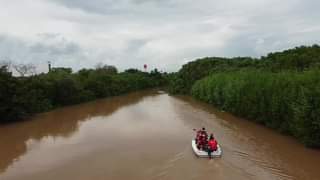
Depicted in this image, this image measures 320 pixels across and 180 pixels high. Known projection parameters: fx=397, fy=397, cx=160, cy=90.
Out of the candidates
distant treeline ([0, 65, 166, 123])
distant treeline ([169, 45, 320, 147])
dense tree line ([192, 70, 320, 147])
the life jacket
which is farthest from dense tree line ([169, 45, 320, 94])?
the life jacket

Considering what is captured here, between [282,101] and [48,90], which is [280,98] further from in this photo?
[48,90]

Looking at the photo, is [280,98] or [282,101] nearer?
[282,101]

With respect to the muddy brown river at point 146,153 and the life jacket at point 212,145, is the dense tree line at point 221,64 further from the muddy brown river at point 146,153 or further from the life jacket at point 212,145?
the life jacket at point 212,145

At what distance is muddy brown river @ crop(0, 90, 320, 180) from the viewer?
20.7m

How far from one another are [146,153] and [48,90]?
124ft

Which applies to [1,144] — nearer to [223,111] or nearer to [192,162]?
[192,162]

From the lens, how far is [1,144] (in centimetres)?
3106

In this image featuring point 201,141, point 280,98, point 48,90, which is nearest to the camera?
point 201,141

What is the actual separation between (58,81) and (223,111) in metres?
27.5

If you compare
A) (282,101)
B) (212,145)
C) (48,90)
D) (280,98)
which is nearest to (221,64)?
(48,90)

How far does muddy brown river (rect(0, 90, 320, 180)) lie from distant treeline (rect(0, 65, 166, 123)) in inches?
98.2

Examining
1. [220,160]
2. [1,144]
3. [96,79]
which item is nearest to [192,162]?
[220,160]

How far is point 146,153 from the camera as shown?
25.4 meters

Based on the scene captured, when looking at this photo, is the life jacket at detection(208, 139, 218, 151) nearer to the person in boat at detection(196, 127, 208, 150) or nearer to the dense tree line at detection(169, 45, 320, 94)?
the person in boat at detection(196, 127, 208, 150)
